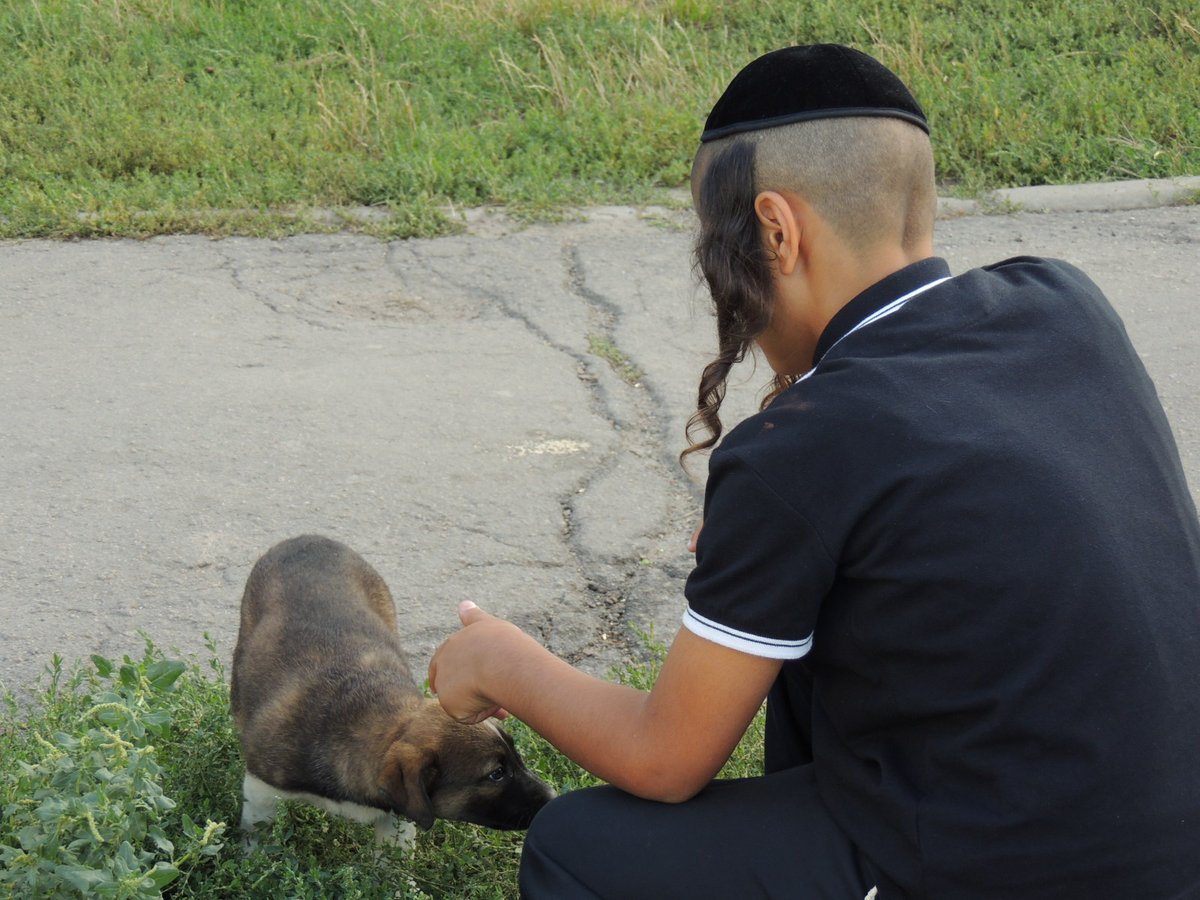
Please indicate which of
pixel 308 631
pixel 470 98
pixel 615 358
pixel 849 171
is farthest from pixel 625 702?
pixel 470 98

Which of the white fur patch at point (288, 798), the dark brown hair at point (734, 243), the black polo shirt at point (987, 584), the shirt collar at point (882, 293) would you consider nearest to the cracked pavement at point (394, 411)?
the white fur patch at point (288, 798)

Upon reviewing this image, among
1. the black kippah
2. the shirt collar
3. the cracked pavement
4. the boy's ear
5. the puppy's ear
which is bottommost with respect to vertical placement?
the cracked pavement

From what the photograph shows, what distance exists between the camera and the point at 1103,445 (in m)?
2.09

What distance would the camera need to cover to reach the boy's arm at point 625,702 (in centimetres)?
219

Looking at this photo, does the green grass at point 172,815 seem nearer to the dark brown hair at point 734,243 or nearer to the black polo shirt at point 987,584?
the black polo shirt at point 987,584

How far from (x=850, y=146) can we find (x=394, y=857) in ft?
6.89

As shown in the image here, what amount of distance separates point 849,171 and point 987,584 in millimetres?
741

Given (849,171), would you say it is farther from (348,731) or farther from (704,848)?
(348,731)

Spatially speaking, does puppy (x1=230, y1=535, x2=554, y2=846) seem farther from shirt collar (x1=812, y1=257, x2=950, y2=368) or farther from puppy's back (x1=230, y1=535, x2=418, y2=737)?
shirt collar (x1=812, y1=257, x2=950, y2=368)

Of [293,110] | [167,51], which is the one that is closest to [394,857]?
[293,110]

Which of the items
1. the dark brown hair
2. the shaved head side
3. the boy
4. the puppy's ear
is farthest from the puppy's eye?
the shaved head side

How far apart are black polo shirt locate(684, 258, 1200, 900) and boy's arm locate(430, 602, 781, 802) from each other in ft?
0.29

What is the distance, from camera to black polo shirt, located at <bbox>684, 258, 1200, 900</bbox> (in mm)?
1999

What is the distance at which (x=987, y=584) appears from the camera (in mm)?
2006
